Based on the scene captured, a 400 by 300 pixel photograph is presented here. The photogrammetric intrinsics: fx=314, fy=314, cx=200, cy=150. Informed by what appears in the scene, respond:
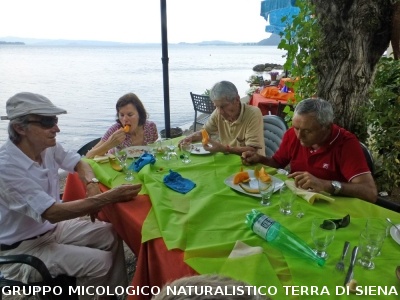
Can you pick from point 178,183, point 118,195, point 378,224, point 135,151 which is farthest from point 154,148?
point 378,224

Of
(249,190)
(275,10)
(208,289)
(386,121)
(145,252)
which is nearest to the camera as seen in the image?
(208,289)

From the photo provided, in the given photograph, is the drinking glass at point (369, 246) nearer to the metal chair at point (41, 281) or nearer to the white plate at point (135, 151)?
the metal chair at point (41, 281)

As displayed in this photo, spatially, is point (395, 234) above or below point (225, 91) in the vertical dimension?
below

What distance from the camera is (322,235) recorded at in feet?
4.82

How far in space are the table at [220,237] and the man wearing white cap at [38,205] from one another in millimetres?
260

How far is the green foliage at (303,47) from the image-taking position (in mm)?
3389

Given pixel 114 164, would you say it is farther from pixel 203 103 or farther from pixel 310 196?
pixel 203 103

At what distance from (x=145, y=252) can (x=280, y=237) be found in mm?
673

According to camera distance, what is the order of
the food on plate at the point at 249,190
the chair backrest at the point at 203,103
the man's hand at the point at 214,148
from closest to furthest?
the food on plate at the point at 249,190
the man's hand at the point at 214,148
the chair backrest at the point at 203,103

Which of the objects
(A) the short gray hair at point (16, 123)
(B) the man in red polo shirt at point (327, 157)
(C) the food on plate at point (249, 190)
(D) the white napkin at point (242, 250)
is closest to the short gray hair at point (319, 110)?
(B) the man in red polo shirt at point (327, 157)

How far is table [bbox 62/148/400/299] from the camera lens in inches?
48.2

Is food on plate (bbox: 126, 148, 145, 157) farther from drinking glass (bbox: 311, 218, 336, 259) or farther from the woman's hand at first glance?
drinking glass (bbox: 311, 218, 336, 259)

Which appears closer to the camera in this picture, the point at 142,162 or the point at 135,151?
the point at 142,162

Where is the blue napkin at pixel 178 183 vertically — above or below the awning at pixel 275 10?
below
